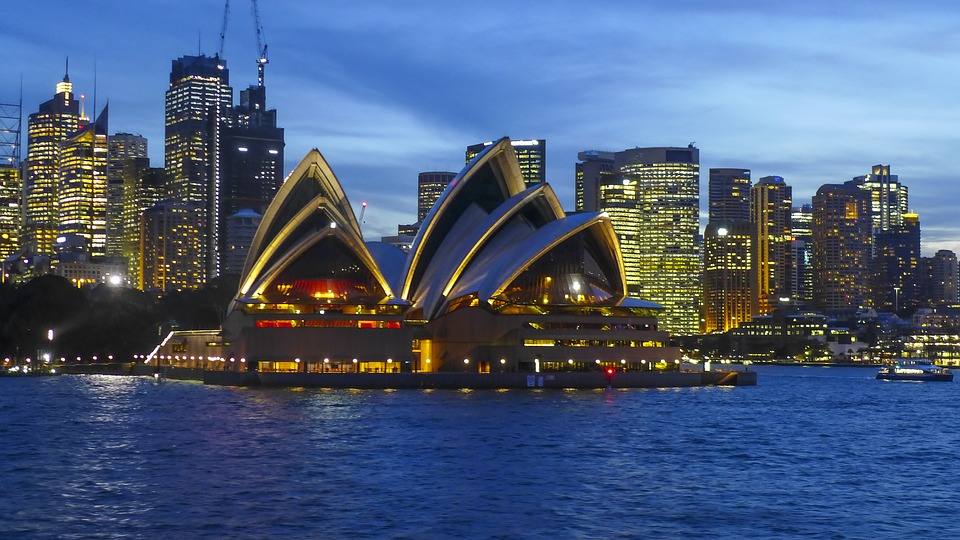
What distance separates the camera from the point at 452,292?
113m

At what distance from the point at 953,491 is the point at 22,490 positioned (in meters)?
29.4

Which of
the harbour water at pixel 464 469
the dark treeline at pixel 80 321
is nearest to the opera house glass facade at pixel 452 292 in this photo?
the harbour water at pixel 464 469

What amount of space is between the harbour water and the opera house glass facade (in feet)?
70.6

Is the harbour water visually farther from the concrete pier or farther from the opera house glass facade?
the opera house glass facade

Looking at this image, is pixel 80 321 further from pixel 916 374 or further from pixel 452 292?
pixel 916 374

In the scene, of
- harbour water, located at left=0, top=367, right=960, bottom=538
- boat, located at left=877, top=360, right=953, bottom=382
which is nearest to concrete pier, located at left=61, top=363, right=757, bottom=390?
harbour water, located at left=0, top=367, right=960, bottom=538

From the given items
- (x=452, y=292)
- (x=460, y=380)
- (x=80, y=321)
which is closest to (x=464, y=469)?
(x=460, y=380)

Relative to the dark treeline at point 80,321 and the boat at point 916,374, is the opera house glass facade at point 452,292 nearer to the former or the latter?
the dark treeline at point 80,321

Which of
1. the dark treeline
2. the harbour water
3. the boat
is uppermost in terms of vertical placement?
the dark treeline

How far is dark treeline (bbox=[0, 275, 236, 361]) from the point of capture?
13125cm

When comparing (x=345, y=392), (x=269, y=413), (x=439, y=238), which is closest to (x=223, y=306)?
(x=439, y=238)

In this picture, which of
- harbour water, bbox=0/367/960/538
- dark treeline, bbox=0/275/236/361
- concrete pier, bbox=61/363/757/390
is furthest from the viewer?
dark treeline, bbox=0/275/236/361

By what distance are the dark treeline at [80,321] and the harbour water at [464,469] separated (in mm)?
47390

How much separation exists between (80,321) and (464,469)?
96.5 m
